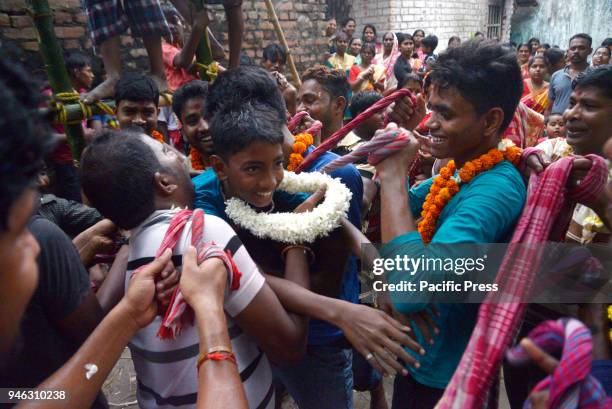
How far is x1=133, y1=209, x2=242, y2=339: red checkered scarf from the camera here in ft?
3.89

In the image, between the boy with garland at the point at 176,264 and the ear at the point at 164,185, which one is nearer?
the boy with garland at the point at 176,264

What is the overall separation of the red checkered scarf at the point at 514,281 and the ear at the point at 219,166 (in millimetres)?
1077

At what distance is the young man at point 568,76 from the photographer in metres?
5.59

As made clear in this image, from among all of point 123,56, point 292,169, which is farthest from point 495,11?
point 292,169

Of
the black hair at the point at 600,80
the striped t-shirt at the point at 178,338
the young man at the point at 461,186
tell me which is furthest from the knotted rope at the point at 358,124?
the black hair at the point at 600,80

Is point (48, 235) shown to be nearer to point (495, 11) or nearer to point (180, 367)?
point (180, 367)

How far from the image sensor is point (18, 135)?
2.45 feet

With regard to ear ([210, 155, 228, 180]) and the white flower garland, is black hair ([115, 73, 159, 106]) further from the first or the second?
the white flower garland

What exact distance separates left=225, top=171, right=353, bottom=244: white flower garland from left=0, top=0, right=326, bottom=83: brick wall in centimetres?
270

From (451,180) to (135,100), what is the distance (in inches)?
91.9

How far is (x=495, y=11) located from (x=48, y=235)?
18.4 m

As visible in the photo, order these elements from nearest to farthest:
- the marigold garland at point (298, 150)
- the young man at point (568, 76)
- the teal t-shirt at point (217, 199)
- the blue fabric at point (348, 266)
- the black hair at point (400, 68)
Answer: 1. the teal t-shirt at point (217, 199)
2. the blue fabric at point (348, 266)
3. the marigold garland at point (298, 150)
4. the young man at point (568, 76)
5. the black hair at point (400, 68)

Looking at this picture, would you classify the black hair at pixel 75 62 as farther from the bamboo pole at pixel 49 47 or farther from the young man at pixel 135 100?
the bamboo pole at pixel 49 47

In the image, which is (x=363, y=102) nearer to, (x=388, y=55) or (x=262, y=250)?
(x=262, y=250)
